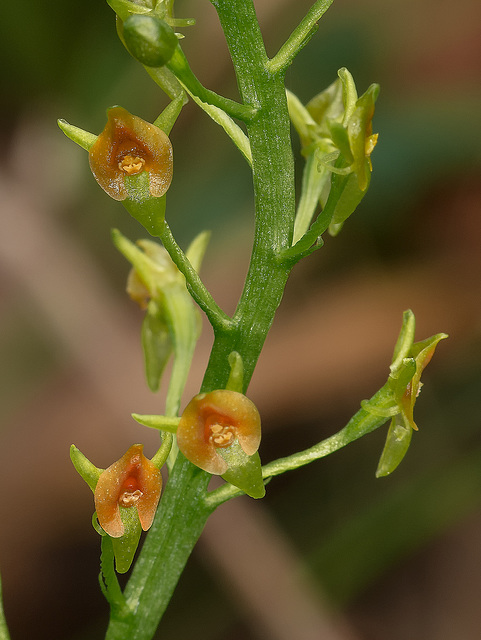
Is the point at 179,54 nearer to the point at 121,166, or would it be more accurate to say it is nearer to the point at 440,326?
the point at 121,166

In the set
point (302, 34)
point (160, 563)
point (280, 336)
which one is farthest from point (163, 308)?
point (280, 336)

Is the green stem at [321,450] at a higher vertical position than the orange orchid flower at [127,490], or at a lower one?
lower

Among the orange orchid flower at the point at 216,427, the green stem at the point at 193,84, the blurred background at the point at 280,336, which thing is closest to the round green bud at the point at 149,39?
the green stem at the point at 193,84

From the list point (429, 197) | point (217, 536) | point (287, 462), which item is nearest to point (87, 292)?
point (217, 536)

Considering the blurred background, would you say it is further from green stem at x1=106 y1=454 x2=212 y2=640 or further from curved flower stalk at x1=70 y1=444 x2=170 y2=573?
curved flower stalk at x1=70 y1=444 x2=170 y2=573

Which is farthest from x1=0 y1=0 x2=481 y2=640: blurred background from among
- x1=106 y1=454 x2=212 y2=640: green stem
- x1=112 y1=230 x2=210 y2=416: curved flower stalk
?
x1=106 y1=454 x2=212 y2=640: green stem

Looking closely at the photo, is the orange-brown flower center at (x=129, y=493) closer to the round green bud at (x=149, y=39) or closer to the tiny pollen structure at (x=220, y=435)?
the tiny pollen structure at (x=220, y=435)

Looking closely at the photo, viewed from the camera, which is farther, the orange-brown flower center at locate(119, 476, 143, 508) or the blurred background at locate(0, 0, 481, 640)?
the blurred background at locate(0, 0, 481, 640)

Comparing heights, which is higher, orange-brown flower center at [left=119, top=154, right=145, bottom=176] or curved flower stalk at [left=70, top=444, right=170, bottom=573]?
orange-brown flower center at [left=119, top=154, right=145, bottom=176]
